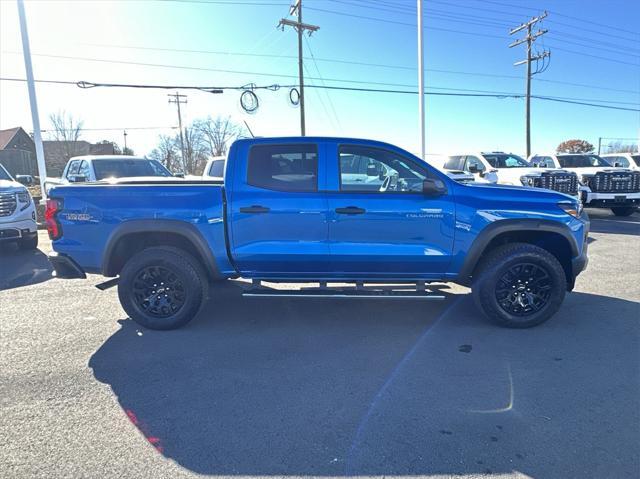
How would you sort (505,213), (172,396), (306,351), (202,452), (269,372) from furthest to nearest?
(505,213) → (306,351) → (269,372) → (172,396) → (202,452)

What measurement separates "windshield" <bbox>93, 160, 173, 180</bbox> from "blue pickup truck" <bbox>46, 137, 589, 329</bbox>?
6168 mm

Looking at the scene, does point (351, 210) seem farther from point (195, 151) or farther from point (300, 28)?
point (195, 151)

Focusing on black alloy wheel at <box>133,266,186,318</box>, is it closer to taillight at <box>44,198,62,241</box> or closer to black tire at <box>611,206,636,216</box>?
taillight at <box>44,198,62,241</box>

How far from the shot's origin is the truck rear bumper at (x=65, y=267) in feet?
14.5

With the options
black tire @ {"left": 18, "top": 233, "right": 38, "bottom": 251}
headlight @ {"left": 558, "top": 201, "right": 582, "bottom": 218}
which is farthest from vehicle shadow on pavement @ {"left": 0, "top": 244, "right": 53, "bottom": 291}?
headlight @ {"left": 558, "top": 201, "right": 582, "bottom": 218}

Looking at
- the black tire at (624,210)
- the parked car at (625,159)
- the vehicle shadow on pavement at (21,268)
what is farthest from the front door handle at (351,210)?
the parked car at (625,159)

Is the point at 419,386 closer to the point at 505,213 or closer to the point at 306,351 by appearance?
the point at 306,351

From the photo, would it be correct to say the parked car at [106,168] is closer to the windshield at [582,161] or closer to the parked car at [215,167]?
the parked car at [215,167]

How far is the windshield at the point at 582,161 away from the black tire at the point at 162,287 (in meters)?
15.3

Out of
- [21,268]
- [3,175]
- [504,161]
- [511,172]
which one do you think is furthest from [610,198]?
[3,175]

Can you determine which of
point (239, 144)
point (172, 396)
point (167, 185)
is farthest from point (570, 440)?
point (167, 185)

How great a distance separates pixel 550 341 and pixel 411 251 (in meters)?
1.60

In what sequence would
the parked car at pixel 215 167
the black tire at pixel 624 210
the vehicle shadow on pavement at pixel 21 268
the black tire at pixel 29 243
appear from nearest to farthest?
1. the vehicle shadow on pavement at pixel 21 268
2. the black tire at pixel 29 243
3. the parked car at pixel 215 167
4. the black tire at pixel 624 210

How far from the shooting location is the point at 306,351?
3969 millimetres
